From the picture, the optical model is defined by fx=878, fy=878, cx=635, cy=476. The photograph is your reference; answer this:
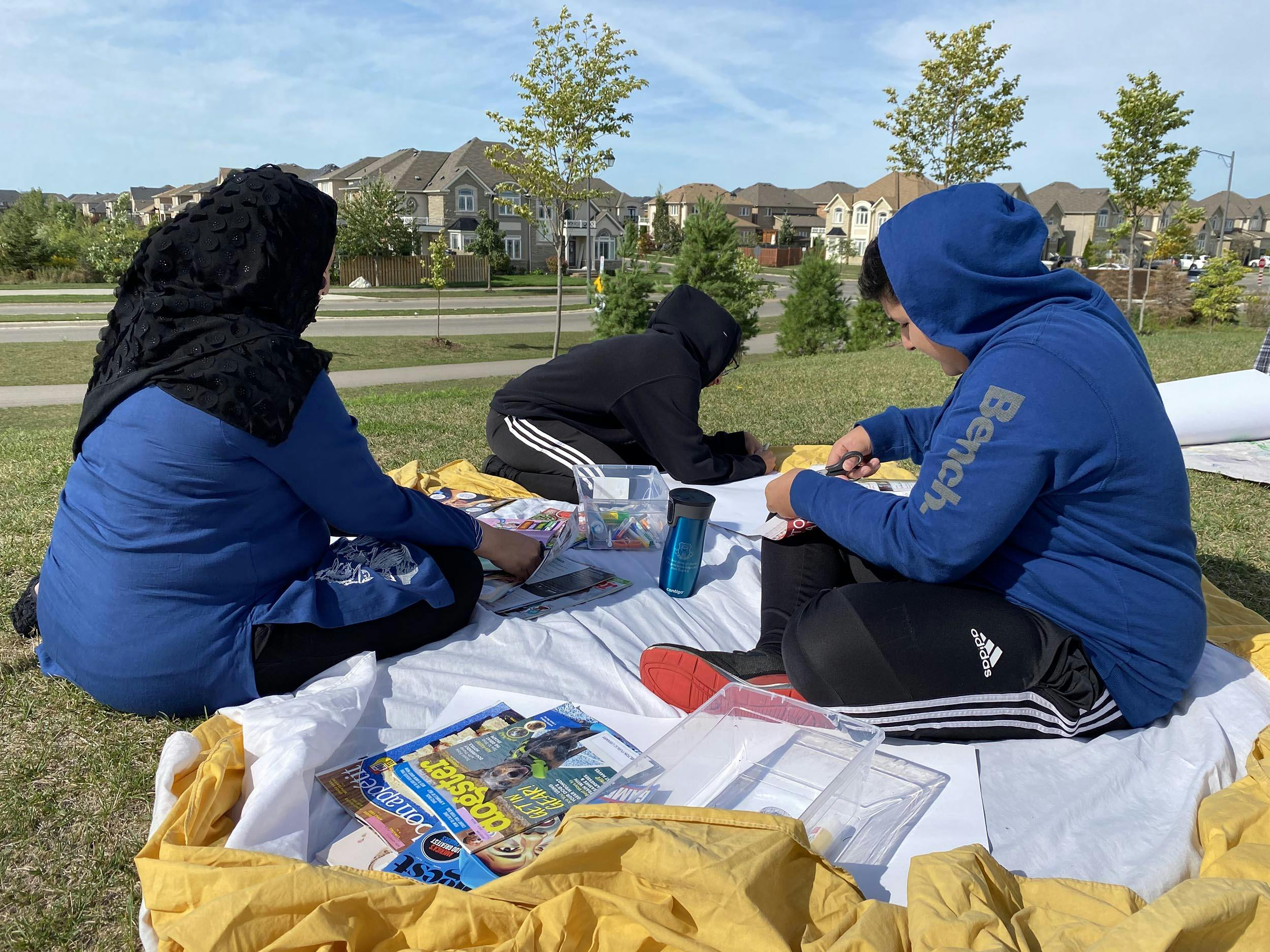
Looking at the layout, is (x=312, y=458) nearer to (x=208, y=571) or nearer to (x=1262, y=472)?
(x=208, y=571)

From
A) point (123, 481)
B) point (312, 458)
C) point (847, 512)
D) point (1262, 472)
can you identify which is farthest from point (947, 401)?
point (1262, 472)

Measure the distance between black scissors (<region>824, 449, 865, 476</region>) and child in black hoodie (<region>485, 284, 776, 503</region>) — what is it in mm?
1267

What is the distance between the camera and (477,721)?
7.89 ft

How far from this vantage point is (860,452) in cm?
321

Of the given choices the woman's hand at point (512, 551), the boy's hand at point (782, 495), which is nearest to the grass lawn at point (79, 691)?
the woman's hand at point (512, 551)

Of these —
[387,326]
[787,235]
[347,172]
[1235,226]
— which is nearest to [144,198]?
[347,172]

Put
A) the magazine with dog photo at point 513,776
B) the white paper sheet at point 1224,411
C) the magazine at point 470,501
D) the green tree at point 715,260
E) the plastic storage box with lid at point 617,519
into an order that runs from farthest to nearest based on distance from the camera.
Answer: the green tree at point 715,260, the white paper sheet at point 1224,411, the magazine at point 470,501, the plastic storage box with lid at point 617,519, the magazine with dog photo at point 513,776

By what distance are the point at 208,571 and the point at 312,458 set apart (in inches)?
15.7

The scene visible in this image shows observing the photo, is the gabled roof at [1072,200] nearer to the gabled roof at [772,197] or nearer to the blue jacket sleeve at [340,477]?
the gabled roof at [772,197]

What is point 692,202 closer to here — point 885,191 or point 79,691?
point 885,191

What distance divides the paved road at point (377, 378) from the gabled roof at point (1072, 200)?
66089 mm

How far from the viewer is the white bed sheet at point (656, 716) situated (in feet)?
6.44

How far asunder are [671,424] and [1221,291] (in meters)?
19.9

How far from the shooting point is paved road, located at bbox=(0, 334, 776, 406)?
1202 centimetres
